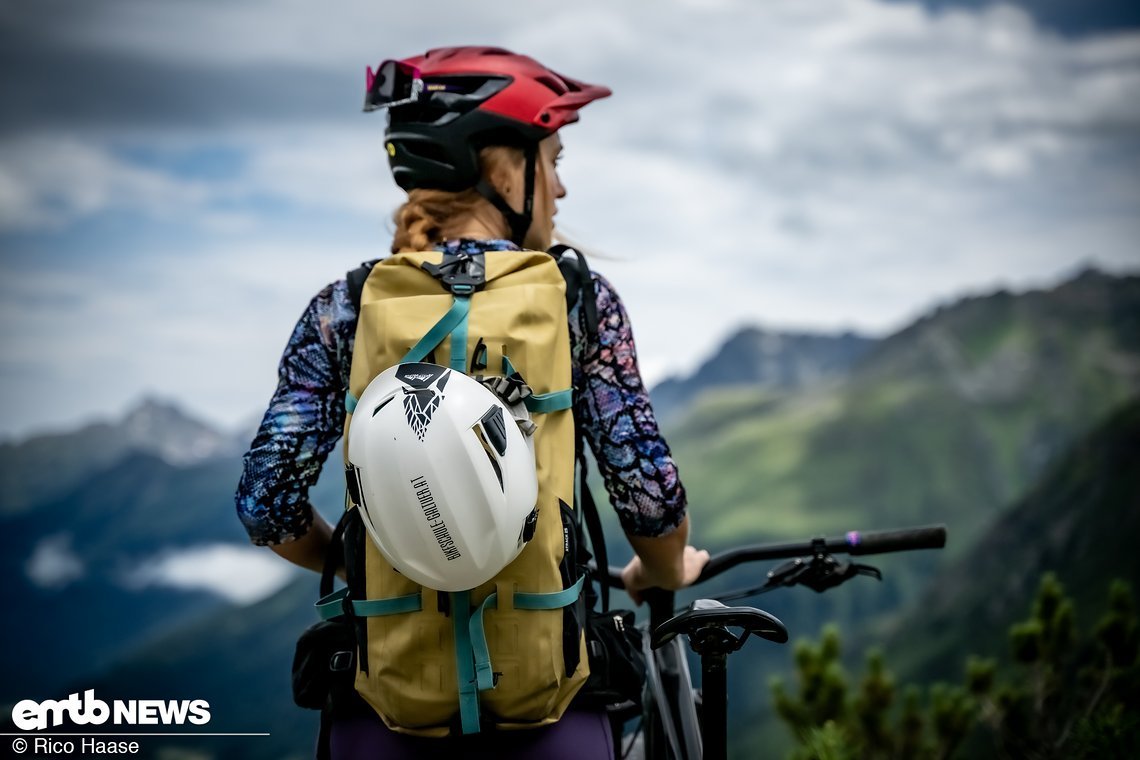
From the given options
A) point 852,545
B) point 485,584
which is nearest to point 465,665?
point 485,584

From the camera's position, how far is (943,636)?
368 feet

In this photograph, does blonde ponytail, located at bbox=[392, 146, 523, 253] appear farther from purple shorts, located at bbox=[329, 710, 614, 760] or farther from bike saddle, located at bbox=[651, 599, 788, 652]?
purple shorts, located at bbox=[329, 710, 614, 760]

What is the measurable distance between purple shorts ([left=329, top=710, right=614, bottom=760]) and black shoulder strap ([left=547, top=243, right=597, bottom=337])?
3.23ft

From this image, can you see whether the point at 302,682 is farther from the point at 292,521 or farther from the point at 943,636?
the point at 943,636

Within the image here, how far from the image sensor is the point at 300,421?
2545 millimetres

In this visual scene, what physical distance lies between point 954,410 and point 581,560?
20503cm

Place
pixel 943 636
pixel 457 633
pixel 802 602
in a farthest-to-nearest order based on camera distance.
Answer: pixel 802 602 < pixel 943 636 < pixel 457 633

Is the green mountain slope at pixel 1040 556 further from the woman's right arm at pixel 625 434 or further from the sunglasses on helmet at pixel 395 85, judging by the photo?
the sunglasses on helmet at pixel 395 85

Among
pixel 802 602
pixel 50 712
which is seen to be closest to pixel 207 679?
pixel 802 602

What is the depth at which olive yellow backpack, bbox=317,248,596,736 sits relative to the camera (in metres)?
2.28

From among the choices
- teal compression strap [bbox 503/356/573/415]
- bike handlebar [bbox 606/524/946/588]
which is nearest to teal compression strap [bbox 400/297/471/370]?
teal compression strap [bbox 503/356/573/415]

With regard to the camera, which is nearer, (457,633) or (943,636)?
(457,633)

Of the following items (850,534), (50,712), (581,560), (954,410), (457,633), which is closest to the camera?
(457,633)

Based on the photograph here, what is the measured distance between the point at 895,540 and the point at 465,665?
188 centimetres
